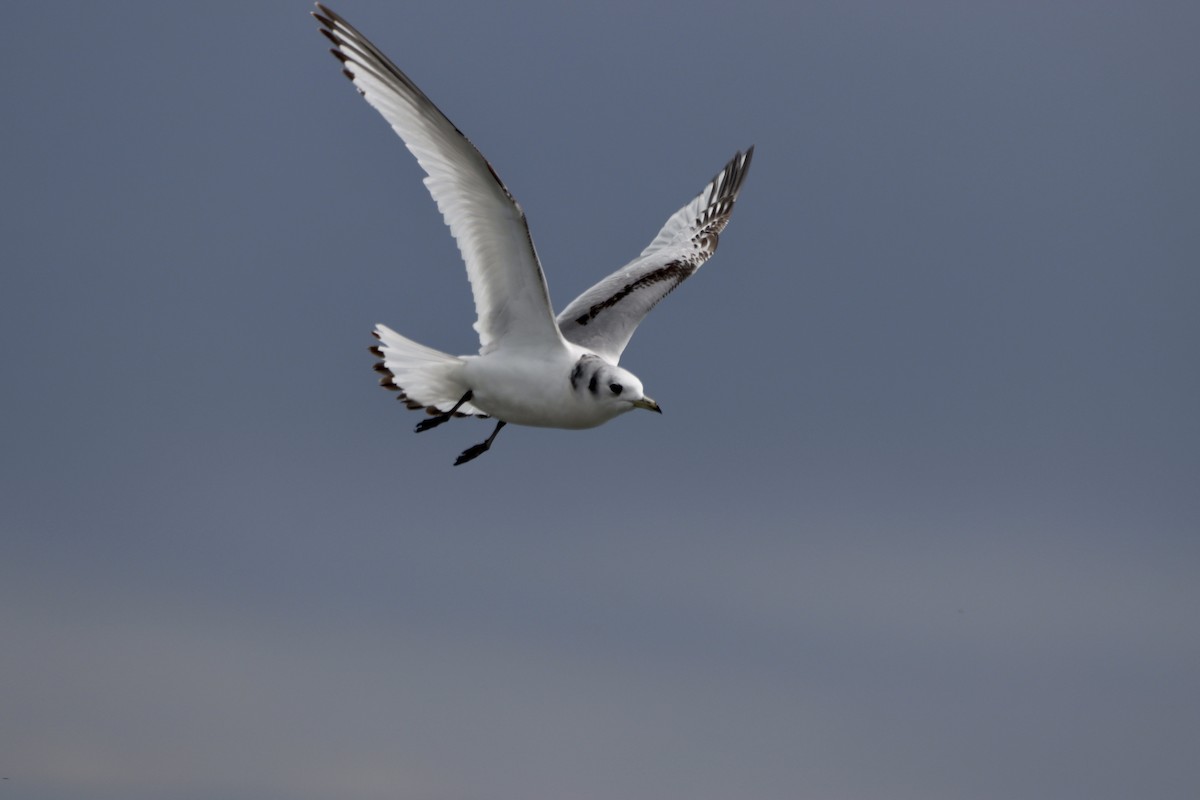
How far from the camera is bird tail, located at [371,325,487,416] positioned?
13.3 m

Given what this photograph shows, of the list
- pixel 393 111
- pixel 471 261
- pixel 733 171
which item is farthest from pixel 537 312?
pixel 733 171

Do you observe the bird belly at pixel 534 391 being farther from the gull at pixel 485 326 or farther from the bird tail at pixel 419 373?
the bird tail at pixel 419 373

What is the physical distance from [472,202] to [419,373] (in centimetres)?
188

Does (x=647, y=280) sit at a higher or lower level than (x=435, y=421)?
higher

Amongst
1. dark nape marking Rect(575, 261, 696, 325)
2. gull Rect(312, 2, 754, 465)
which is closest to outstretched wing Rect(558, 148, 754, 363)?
dark nape marking Rect(575, 261, 696, 325)

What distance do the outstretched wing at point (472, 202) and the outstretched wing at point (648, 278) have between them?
1607mm

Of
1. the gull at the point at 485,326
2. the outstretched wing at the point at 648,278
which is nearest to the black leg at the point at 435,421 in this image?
the gull at the point at 485,326

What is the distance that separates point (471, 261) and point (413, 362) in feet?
4.14

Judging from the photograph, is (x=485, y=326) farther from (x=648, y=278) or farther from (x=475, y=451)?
(x=648, y=278)

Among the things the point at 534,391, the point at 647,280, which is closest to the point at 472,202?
the point at 534,391

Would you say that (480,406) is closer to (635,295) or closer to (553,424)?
(553,424)

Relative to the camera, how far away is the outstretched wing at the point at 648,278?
14.8 meters

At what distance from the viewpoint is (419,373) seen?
13.4 m

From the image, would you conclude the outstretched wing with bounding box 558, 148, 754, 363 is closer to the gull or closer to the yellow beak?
the gull
